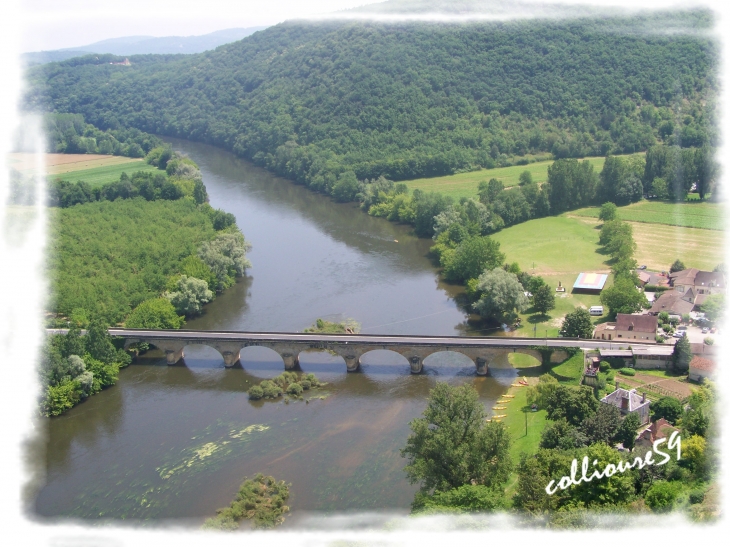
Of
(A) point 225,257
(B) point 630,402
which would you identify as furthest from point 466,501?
(A) point 225,257

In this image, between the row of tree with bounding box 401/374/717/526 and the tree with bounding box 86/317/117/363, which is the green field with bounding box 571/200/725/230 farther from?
the tree with bounding box 86/317/117/363

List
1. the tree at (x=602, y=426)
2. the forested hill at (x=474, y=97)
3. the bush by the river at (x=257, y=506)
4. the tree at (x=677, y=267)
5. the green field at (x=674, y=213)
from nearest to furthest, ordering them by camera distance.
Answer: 1. the bush by the river at (x=257, y=506)
2. the tree at (x=602, y=426)
3. the tree at (x=677, y=267)
4. the green field at (x=674, y=213)
5. the forested hill at (x=474, y=97)

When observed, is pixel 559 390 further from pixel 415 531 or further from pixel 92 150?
pixel 92 150

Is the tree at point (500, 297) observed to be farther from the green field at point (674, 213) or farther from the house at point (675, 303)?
the green field at point (674, 213)

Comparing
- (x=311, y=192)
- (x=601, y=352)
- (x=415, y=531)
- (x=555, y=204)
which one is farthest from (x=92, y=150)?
(x=415, y=531)

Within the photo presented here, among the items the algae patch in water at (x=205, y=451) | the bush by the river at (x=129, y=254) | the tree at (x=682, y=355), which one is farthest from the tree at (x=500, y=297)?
the bush by the river at (x=129, y=254)

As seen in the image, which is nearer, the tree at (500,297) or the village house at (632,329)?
the village house at (632,329)

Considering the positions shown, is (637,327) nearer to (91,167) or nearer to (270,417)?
(270,417)
